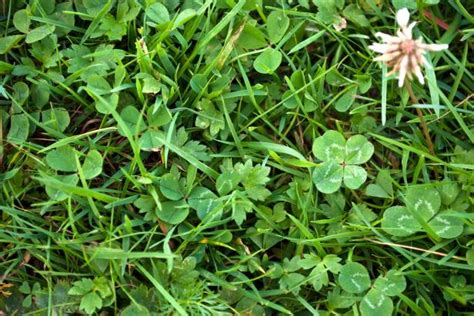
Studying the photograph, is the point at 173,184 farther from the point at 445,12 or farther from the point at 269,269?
the point at 445,12

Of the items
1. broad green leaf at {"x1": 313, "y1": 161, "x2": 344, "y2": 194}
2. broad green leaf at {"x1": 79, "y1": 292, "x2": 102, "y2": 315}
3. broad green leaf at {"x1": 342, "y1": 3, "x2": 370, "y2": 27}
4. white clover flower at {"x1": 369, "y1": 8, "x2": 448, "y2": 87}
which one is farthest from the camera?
broad green leaf at {"x1": 342, "y1": 3, "x2": 370, "y2": 27}

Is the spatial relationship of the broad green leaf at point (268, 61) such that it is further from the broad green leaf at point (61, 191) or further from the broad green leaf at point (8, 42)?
the broad green leaf at point (8, 42)

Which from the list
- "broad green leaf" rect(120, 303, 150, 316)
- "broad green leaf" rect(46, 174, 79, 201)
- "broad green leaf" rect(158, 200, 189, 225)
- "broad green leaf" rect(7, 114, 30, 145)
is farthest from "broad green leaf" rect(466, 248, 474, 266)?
"broad green leaf" rect(7, 114, 30, 145)

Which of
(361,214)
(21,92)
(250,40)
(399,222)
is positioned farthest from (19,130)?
(399,222)

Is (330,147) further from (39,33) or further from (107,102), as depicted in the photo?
(39,33)

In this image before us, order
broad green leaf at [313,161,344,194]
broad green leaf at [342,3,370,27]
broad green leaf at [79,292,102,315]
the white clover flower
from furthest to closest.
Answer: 1. broad green leaf at [342,3,370,27]
2. broad green leaf at [313,161,344,194]
3. broad green leaf at [79,292,102,315]
4. the white clover flower

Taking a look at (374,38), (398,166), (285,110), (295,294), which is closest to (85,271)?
(295,294)

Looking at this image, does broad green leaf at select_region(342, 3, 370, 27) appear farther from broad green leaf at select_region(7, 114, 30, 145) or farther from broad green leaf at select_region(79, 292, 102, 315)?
broad green leaf at select_region(79, 292, 102, 315)

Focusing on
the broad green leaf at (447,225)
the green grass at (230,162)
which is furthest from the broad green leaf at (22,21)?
the broad green leaf at (447,225)
